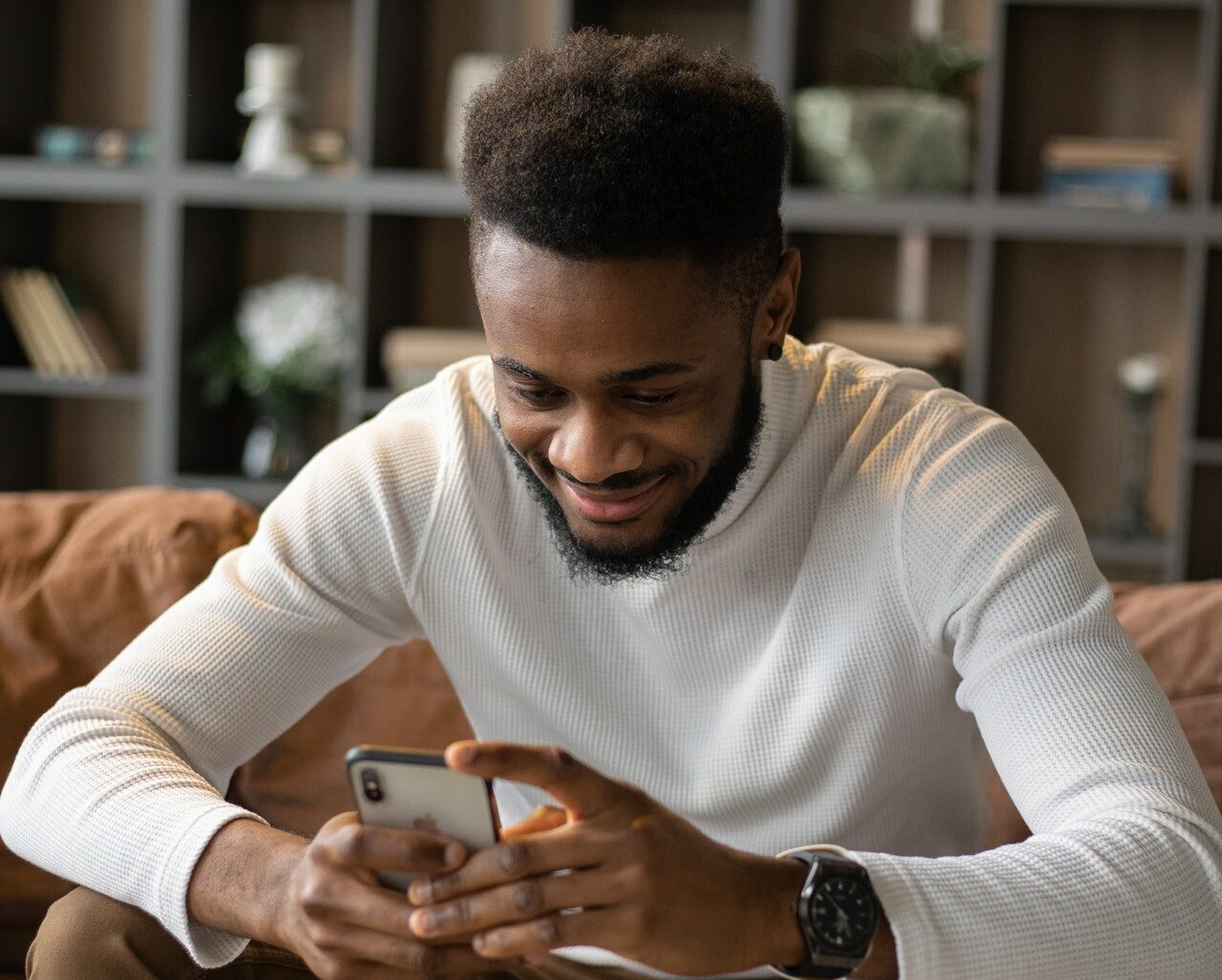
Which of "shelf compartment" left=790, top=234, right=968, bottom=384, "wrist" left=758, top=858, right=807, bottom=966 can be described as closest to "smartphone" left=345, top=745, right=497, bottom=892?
"wrist" left=758, top=858, right=807, bottom=966

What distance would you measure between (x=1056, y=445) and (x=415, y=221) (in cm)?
156

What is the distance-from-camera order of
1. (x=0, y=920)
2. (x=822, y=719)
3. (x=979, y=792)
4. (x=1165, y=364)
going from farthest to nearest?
(x=1165, y=364) → (x=0, y=920) → (x=979, y=792) → (x=822, y=719)

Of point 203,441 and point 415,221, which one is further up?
point 415,221

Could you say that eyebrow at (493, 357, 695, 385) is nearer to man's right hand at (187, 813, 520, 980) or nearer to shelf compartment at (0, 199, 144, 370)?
man's right hand at (187, 813, 520, 980)

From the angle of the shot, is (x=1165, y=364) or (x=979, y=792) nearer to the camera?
(x=979, y=792)

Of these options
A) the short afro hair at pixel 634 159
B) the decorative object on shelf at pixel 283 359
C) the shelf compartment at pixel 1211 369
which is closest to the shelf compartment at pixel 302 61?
the decorative object on shelf at pixel 283 359

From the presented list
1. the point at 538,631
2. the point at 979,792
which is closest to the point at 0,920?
the point at 538,631

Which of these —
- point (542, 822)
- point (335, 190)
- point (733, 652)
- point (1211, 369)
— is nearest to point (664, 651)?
point (733, 652)

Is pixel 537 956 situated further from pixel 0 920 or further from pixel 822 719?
pixel 0 920

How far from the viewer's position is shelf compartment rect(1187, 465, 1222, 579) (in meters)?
3.43

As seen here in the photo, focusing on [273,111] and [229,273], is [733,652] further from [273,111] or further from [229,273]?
[229,273]

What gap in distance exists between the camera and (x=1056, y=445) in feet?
11.6

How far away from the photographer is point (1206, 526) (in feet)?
11.3

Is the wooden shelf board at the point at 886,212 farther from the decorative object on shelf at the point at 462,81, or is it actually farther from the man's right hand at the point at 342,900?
the man's right hand at the point at 342,900
